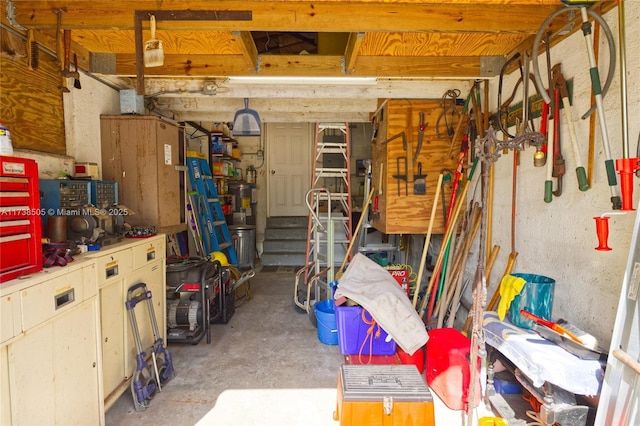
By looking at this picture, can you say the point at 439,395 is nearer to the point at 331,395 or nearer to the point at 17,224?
the point at 331,395

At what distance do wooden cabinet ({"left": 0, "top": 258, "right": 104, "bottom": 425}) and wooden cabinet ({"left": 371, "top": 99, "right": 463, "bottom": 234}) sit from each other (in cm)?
253

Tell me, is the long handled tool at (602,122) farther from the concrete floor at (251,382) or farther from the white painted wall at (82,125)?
the white painted wall at (82,125)

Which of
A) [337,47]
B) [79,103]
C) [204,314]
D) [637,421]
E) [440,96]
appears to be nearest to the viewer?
[637,421]

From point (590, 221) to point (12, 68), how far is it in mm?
3335

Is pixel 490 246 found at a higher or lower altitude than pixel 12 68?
lower

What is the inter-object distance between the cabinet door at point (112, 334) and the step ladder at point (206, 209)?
7.33 feet

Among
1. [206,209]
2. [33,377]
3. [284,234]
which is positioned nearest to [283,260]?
[284,234]

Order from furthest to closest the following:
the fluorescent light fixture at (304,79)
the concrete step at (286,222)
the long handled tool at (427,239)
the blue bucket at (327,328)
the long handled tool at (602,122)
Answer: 1. the concrete step at (286,222)
2. the long handled tool at (427,239)
3. the blue bucket at (327,328)
4. the fluorescent light fixture at (304,79)
5. the long handled tool at (602,122)

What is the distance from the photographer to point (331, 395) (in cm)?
215

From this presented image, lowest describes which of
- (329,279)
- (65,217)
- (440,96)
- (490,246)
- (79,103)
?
(329,279)

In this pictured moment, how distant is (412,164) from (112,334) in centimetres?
278

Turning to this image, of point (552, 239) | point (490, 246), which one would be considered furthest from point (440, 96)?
point (552, 239)

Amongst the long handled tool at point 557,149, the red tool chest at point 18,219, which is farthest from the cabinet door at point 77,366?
the long handled tool at point 557,149

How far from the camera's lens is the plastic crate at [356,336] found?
2510mm
